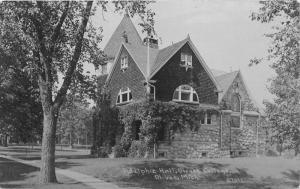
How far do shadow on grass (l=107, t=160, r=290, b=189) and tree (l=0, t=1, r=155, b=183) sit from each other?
4717 millimetres

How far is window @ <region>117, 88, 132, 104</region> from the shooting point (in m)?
35.3

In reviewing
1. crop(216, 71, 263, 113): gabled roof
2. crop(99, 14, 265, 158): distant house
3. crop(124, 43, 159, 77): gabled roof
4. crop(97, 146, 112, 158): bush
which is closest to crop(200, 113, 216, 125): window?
crop(99, 14, 265, 158): distant house

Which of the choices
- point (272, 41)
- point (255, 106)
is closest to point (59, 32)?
point (272, 41)

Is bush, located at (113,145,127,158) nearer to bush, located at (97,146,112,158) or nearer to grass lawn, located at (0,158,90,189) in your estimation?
bush, located at (97,146,112,158)

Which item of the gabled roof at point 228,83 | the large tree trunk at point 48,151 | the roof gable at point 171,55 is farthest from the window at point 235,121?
the large tree trunk at point 48,151

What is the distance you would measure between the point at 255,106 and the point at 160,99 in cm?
1211

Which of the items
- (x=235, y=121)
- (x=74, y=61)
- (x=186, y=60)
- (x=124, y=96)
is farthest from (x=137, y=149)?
(x=74, y=61)

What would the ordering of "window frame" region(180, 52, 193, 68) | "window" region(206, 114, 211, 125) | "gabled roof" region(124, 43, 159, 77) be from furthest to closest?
"window" region(206, 114, 211, 125) → "window frame" region(180, 52, 193, 68) → "gabled roof" region(124, 43, 159, 77)

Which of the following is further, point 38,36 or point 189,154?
point 189,154

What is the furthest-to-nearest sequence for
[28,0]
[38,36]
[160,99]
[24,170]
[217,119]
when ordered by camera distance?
1. [217,119]
2. [160,99]
3. [24,170]
4. [38,36]
5. [28,0]

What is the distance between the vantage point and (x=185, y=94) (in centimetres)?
3425

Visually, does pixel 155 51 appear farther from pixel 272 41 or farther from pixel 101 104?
pixel 272 41

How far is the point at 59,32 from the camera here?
17.6 meters

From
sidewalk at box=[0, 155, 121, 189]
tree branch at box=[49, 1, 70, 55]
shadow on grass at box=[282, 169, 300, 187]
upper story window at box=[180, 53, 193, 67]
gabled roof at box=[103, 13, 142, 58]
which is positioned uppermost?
gabled roof at box=[103, 13, 142, 58]
